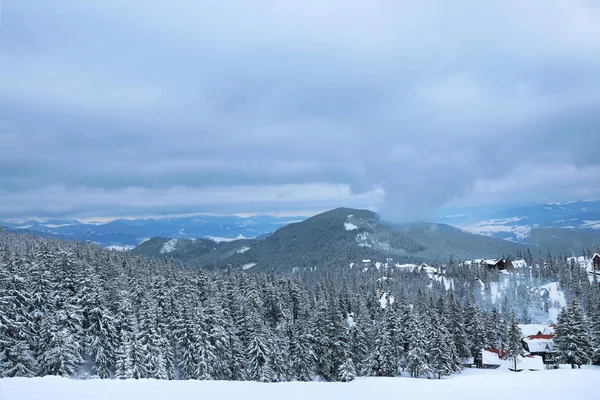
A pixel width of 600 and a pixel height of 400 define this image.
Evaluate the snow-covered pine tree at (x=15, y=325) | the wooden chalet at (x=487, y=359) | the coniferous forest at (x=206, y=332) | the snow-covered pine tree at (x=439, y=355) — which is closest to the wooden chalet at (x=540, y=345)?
the coniferous forest at (x=206, y=332)

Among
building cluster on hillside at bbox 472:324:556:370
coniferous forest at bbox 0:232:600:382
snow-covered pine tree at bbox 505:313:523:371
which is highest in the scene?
coniferous forest at bbox 0:232:600:382

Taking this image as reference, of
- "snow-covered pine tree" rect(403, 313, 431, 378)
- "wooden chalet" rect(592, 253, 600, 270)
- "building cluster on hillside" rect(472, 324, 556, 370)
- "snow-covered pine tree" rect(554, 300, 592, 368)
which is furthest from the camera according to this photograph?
"wooden chalet" rect(592, 253, 600, 270)

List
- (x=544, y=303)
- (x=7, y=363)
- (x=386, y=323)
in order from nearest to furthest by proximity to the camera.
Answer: (x=7, y=363) → (x=386, y=323) → (x=544, y=303)

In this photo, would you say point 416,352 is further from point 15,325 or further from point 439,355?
point 15,325

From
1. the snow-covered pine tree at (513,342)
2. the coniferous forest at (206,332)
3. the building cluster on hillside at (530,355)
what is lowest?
the building cluster on hillside at (530,355)

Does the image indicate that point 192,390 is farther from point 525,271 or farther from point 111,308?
point 525,271

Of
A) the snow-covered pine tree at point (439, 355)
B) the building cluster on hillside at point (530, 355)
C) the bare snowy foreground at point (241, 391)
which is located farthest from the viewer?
the building cluster on hillside at point (530, 355)

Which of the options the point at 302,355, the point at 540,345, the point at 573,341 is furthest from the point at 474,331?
the point at 302,355

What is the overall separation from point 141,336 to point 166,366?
554 centimetres

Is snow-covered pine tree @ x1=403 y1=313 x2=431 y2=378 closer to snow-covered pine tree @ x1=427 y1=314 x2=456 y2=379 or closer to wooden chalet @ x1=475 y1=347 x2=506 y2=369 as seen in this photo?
snow-covered pine tree @ x1=427 y1=314 x2=456 y2=379

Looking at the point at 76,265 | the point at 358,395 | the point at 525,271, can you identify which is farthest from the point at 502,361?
the point at 525,271

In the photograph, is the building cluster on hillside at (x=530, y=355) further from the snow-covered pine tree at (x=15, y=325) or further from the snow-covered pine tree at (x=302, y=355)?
the snow-covered pine tree at (x=15, y=325)

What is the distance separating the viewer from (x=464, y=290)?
174375mm

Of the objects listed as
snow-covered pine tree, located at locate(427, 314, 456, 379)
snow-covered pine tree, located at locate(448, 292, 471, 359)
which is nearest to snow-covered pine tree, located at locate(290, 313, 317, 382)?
snow-covered pine tree, located at locate(427, 314, 456, 379)
